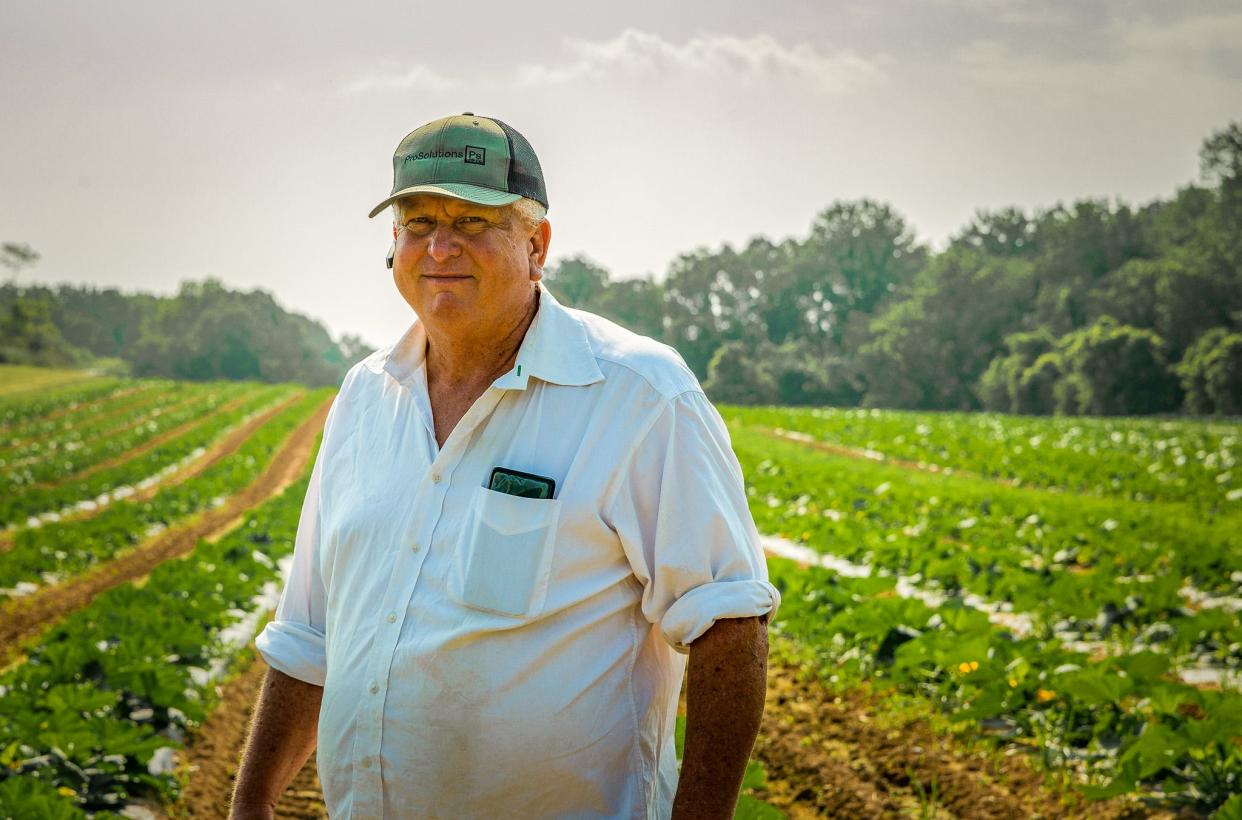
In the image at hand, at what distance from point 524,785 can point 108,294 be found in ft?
288

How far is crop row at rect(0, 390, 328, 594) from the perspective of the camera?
461 inches

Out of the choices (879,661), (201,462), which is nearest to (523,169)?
(879,661)

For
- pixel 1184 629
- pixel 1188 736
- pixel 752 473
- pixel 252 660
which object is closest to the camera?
pixel 1188 736

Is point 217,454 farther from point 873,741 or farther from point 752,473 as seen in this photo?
point 873,741

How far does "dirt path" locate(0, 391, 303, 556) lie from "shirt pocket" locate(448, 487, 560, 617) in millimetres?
13212

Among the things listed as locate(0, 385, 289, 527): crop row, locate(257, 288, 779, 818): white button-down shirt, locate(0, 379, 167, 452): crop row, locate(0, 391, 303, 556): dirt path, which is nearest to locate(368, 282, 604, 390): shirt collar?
locate(257, 288, 779, 818): white button-down shirt

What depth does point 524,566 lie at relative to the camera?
1791 millimetres

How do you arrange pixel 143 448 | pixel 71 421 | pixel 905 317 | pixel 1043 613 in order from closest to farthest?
pixel 1043 613 < pixel 143 448 < pixel 71 421 < pixel 905 317

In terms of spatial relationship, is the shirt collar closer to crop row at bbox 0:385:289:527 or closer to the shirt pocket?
the shirt pocket

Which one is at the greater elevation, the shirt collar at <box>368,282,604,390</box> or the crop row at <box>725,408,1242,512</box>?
the shirt collar at <box>368,282,604,390</box>

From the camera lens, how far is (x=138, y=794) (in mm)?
4727

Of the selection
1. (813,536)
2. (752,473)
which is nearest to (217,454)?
(752,473)

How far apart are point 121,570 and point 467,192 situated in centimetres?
1251

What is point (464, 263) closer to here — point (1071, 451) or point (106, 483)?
point (106, 483)
